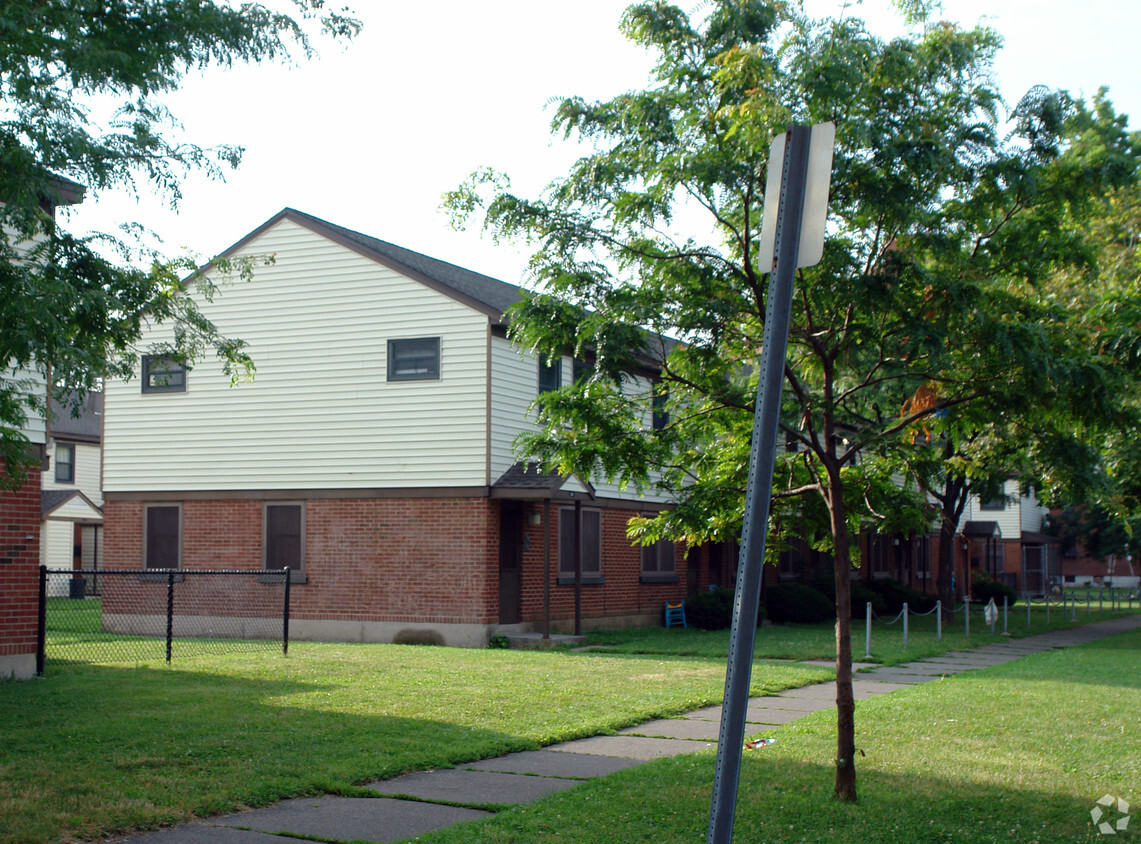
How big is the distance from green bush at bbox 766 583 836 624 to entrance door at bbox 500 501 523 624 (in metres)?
8.24

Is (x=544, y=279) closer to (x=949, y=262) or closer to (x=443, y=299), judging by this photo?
(x=949, y=262)

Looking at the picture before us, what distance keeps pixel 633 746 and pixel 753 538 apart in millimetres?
6514

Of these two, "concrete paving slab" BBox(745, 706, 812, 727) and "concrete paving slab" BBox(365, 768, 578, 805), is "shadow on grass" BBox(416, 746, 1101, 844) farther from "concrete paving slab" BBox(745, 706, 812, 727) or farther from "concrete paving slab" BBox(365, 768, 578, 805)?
"concrete paving slab" BBox(745, 706, 812, 727)

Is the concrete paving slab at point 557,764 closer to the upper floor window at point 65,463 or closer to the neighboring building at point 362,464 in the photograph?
the neighboring building at point 362,464

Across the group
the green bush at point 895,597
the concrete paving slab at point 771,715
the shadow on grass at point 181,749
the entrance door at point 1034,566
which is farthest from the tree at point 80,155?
the entrance door at point 1034,566

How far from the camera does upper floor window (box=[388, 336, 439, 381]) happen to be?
21438mm

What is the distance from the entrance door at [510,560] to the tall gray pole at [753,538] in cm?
1756

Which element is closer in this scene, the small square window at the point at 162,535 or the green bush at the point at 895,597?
the small square window at the point at 162,535

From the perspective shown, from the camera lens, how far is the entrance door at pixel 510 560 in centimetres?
2150

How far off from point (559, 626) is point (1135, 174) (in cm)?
1601

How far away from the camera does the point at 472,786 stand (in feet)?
26.8

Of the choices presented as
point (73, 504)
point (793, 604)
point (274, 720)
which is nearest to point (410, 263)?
point (793, 604)

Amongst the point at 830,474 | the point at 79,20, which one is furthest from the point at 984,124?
the point at 79,20

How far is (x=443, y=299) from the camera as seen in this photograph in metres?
21.4
